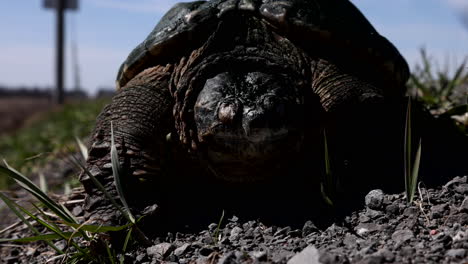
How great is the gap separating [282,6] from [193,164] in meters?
0.77

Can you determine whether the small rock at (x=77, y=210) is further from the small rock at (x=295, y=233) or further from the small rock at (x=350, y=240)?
the small rock at (x=350, y=240)

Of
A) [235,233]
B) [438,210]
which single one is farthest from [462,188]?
[235,233]

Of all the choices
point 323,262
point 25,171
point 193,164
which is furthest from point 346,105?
point 25,171

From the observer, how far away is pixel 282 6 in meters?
2.15

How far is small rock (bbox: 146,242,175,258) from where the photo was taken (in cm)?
177

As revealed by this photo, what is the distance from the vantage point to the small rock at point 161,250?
1.77 metres

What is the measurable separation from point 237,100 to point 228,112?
7 centimetres

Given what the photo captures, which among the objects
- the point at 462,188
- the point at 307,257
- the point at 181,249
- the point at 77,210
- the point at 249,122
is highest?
the point at 249,122

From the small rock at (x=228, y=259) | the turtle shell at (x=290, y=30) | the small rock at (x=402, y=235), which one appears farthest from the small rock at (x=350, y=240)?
the turtle shell at (x=290, y=30)

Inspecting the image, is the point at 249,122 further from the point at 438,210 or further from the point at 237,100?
the point at 438,210

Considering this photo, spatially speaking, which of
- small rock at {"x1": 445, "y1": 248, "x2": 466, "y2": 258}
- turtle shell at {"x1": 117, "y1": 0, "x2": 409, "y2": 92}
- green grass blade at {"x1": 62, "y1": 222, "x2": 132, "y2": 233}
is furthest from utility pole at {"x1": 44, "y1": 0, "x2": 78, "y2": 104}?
small rock at {"x1": 445, "y1": 248, "x2": 466, "y2": 258}

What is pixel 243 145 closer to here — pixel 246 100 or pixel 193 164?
pixel 246 100

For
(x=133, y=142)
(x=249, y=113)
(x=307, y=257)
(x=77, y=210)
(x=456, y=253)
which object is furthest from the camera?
(x=77, y=210)

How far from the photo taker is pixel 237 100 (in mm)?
1867
